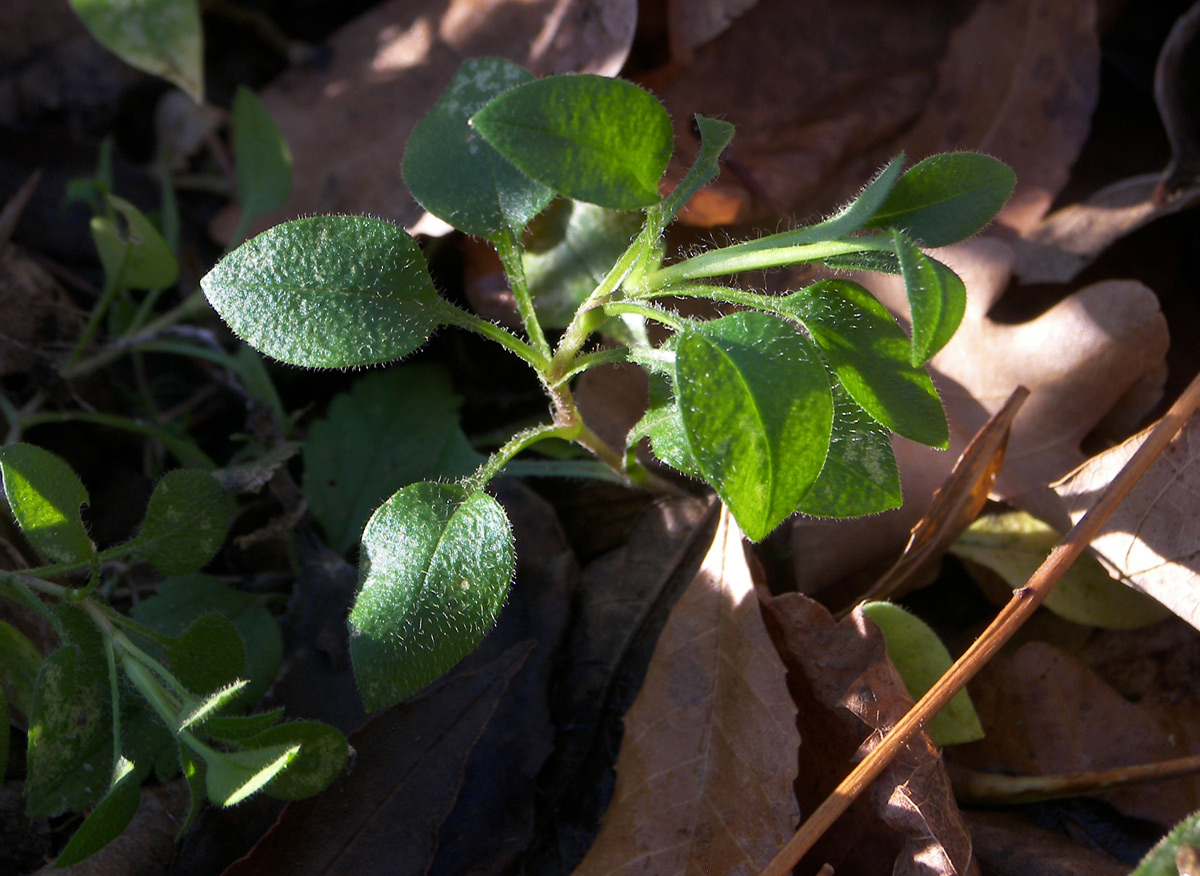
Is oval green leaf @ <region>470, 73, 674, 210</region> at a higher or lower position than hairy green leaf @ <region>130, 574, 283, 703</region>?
higher

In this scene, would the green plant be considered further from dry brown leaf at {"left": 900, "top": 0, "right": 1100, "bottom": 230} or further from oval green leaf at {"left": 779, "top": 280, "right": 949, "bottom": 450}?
dry brown leaf at {"left": 900, "top": 0, "right": 1100, "bottom": 230}

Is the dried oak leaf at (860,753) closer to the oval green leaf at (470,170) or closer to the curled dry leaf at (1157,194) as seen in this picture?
the oval green leaf at (470,170)

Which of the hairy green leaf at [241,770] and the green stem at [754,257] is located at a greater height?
the green stem at [754,257]

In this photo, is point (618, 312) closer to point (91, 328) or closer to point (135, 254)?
point (135, 254)

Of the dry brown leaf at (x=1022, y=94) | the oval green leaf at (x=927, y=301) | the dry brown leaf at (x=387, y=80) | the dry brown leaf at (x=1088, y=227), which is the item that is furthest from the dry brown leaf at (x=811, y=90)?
the oval green leaf at (x=927, y=301)

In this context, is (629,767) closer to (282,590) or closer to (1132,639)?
(282,590)

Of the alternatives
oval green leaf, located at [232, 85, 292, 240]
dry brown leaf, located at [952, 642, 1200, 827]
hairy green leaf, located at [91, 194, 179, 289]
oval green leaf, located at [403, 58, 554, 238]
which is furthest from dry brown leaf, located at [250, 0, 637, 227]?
dry brown leaf, located at [952, 642, 1200, 827]

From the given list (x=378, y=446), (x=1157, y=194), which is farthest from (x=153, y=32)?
(x=1157, y=194)
